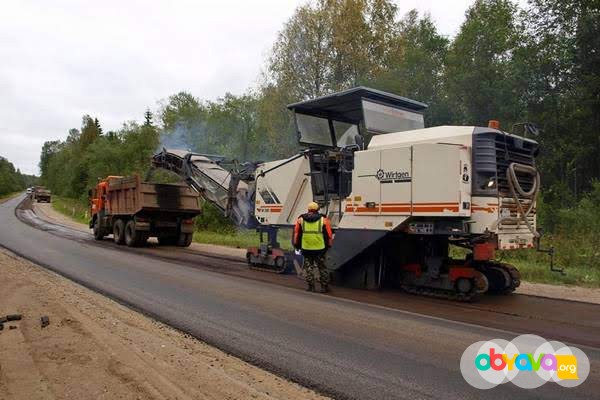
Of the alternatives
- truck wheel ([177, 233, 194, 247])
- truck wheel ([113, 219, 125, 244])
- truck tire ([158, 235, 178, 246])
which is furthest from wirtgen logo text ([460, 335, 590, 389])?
truck wheel ([113, 219, 125, 244])

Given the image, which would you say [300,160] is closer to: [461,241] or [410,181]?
[410,181]

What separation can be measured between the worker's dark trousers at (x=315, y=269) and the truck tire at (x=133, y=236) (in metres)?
9.14

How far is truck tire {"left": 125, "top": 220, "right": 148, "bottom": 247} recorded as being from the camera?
16422mm

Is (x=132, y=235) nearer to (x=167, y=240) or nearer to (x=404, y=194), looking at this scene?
(x=167, y=240)

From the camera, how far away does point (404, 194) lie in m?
8.06

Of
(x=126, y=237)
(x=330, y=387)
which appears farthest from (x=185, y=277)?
(x=126, y=237)

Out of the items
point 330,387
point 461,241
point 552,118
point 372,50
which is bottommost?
point 330,387

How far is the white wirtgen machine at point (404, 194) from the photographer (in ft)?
25.1

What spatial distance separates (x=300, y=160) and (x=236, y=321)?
4484 millimetres

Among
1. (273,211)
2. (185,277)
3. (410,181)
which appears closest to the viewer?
(410,181)

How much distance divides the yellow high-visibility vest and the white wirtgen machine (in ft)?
1.35

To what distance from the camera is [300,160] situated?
1028cm

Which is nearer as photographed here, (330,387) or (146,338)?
(330,387)

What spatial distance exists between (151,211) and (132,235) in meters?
1.11
